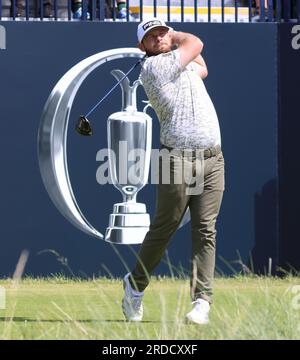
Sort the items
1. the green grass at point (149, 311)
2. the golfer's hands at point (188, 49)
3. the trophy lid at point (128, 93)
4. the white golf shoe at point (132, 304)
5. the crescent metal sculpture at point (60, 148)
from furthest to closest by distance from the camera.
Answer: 1. the trophy lid at point (128, 93)
2. the crescent metal sculpture at point (60, 148)
3. the white golf shoe at point (132, 304)
4. the golfer's hands at point (188, 49)
5. the green grass at point (149, 311)

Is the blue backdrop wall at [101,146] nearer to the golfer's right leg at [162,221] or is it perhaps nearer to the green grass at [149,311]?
the green grass at [149,311]

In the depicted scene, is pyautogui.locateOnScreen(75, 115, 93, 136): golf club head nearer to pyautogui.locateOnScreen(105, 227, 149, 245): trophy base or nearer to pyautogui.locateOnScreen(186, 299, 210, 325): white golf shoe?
pyautogui.locateOnScreen(105, 227, 149, 245): trophy base

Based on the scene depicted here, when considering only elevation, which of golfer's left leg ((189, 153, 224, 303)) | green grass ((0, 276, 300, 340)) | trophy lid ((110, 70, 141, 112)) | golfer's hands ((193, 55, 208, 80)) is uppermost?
golfer's hands ((193, 55, 208, 80))

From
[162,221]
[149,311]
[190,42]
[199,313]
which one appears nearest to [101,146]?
[149,311]

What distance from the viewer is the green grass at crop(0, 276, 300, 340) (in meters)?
5.19

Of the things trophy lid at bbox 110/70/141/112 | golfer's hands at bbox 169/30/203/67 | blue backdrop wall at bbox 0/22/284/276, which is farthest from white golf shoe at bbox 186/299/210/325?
trophy lid at bbox 110/70/141/112

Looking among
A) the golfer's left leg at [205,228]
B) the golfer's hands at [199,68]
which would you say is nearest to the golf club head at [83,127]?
the golfer's hands at [199,68]

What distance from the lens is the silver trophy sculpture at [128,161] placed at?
959 centimetres

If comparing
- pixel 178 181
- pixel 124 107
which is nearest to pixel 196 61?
pixel 178 181

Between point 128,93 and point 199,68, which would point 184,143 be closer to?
point 199,68

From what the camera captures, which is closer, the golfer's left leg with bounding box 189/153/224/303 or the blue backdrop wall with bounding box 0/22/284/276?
the golfer's left leg with bounding box 189/153/224/303

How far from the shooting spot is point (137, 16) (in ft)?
33.5

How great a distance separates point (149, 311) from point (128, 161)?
2.36 m

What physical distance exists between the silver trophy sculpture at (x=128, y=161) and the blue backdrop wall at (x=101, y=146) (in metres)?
0.06
